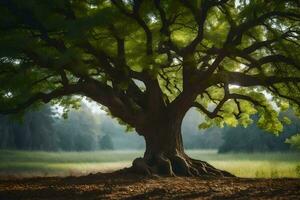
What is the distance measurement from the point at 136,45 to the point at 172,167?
503cm

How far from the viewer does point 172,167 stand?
16156 millimetres

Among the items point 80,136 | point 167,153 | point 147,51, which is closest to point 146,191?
point 147,51

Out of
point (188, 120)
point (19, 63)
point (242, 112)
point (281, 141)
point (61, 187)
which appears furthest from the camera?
point (188, 120)

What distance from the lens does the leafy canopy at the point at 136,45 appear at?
38.3 feet

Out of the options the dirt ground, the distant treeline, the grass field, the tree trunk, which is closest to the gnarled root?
the tree trunk

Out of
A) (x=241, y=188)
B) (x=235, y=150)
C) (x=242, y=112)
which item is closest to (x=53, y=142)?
(x=235, y=150)

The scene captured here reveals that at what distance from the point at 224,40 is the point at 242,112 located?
6.71m

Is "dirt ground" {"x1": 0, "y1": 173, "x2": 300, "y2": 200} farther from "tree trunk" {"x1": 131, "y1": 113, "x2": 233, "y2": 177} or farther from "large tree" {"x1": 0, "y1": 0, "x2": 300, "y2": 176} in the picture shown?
"large tree" {"x1": 0, "y1": 0, "x2": 300, "y2": 176}

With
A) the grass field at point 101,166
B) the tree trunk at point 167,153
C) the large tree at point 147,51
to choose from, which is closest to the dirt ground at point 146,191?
the grass field at point 101,166

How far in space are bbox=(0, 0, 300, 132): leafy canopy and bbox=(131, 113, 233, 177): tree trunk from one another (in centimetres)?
57

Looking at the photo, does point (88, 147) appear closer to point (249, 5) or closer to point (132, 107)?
point (132, 107)

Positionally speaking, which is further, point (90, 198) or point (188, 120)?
point (188, 120)

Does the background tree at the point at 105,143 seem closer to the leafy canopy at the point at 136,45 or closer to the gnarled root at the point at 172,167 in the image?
the leafy canopy at the point at 136,45

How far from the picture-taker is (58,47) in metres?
13.0
